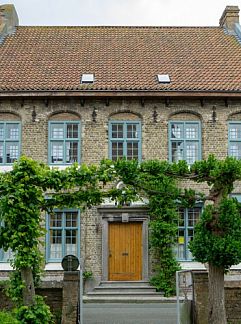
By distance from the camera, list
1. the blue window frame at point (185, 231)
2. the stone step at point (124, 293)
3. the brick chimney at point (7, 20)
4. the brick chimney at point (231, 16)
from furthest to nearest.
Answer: the brick chimney at point (231, 16)
the brick chimney at point (7, 20)
the blue window frame at point (185, 231)
the stone step at point (124, 293)

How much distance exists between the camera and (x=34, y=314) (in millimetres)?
12000

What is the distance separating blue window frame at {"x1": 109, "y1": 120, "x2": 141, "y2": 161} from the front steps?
14.0 ft

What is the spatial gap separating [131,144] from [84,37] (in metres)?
6.39

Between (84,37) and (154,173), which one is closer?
(154,173)

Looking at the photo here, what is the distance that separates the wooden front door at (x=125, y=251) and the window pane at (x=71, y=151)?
2.60 meters

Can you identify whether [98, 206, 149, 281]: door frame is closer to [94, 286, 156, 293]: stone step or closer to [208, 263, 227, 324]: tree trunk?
[94, 286, 156, 293]: stone step

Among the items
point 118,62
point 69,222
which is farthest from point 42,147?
point 118,62

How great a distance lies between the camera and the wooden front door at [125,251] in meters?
19.2

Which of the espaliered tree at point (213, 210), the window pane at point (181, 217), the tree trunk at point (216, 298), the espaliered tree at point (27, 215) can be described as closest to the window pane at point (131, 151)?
the window pane at point (181, 217)

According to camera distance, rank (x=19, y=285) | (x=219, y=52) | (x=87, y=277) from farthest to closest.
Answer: (x=219, y=52) < (x=87, y=277) < (x=19, y=285)

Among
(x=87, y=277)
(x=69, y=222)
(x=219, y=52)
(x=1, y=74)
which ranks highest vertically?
(x=219, y=52)

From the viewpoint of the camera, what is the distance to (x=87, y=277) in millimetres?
18688

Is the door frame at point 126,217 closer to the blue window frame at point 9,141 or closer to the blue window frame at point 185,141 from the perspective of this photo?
the blue window frame at point 185,141

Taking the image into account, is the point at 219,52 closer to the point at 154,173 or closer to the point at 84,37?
the point at 84,37
